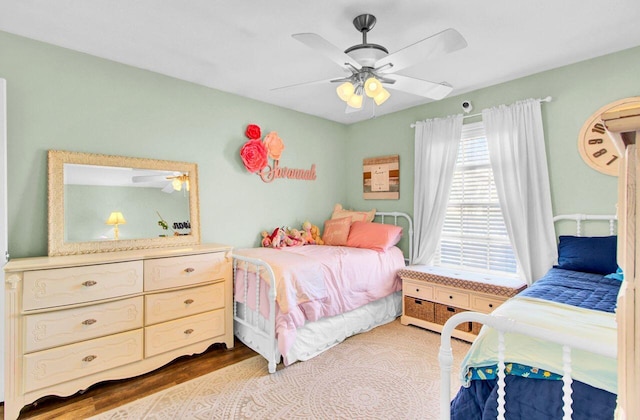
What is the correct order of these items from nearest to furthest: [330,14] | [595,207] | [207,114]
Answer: [330,14] < [595,207] < [207,114]

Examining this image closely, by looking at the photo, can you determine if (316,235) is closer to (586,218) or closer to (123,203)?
(123,203)

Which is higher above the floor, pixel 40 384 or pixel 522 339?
pixel 522 339

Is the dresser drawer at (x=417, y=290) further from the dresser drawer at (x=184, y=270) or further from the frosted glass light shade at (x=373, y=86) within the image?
the frosted glass light shade at (x=373, y=86)

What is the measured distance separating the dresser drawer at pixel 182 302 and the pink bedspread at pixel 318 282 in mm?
220

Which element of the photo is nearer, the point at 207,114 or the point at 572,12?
the point at 572,12

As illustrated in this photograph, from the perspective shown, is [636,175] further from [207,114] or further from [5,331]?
[207,114]

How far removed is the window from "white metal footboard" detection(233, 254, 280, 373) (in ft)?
6.87

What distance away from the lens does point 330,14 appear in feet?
6.39

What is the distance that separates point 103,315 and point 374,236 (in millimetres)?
2534

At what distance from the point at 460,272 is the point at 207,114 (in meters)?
3.00

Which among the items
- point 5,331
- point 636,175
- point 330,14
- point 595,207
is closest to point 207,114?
point 330,14

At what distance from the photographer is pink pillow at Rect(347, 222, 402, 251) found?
344cm

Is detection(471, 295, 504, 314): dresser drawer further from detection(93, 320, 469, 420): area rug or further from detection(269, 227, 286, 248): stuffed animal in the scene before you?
detection(269, 227, 286, 248): stuffed animal

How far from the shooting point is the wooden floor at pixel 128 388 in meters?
1.92
